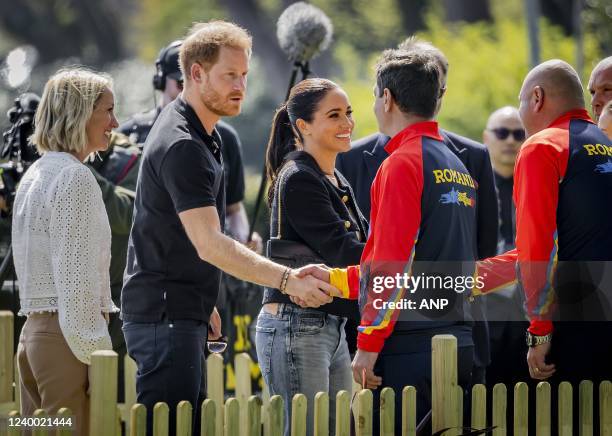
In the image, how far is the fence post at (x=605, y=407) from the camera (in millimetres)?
4508

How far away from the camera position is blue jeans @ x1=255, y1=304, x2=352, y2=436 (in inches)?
174

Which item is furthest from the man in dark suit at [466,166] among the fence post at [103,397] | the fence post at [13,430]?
the fence post at [13,430]

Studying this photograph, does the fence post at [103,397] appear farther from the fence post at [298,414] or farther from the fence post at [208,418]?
the fence post at [298,414]

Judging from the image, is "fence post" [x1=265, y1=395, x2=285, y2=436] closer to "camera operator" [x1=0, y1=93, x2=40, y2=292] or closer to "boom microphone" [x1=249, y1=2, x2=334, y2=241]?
"camera operator" [x1=0, y1=93, x2=40, y2=292]

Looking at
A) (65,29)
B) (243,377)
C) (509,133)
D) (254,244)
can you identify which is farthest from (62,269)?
(65,29)

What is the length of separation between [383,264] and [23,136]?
2.55 metres

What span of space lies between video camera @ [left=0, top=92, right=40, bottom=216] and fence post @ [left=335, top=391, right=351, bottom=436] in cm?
243

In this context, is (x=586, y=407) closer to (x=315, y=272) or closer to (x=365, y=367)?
(x=365, y=367)

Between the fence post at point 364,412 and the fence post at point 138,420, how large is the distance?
2.38 feet

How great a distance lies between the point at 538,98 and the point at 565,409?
120 cm

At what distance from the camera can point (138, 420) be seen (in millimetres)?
3998

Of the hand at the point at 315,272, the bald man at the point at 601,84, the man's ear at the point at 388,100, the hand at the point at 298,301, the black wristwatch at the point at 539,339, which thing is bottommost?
the black wristwatch at the point at 539,339

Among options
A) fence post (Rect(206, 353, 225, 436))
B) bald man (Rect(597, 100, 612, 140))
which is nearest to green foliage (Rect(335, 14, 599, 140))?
fence post (Rect(206, 353, 225, 436))

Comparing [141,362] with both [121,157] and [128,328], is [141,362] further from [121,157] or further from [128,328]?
[121,157]
